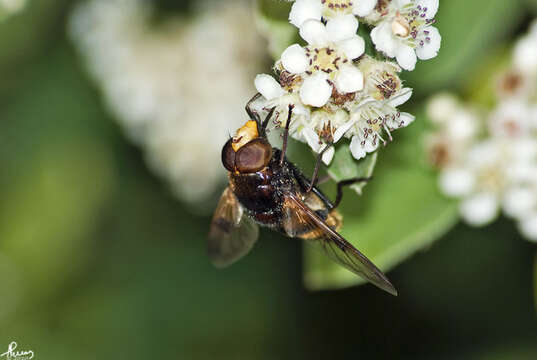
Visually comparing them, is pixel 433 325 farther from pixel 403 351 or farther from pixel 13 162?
pixel 13 162

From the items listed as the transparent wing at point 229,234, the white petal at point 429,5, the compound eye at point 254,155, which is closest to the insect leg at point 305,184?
the compound eye at point 254,155

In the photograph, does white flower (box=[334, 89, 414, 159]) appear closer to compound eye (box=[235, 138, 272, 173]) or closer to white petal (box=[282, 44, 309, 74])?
white petal (box=[282, 44, 309, 74])

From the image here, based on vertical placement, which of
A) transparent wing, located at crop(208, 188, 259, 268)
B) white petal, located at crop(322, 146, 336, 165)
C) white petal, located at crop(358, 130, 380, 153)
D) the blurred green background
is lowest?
the blurred green background

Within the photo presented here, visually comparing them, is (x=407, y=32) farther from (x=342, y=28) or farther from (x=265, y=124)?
(x=265, y=124)

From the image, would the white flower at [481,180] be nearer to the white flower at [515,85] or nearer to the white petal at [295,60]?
the white flower at [515,85]
